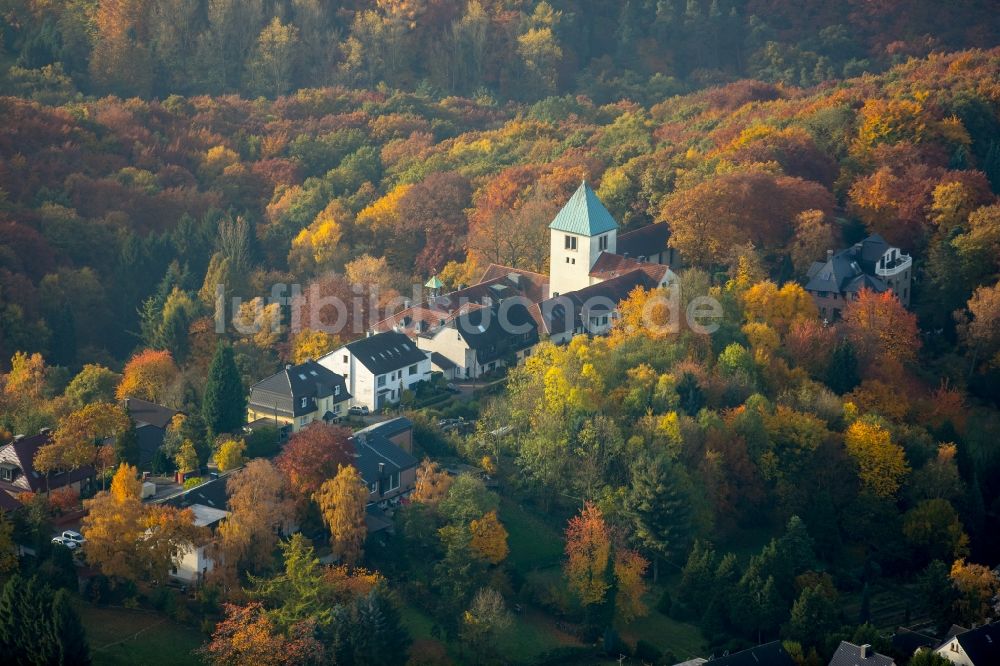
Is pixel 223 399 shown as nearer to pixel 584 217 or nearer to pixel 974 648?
pixel 584 217

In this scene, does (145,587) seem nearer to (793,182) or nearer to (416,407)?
(416,407)

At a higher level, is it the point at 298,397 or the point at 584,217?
the point at 584,217

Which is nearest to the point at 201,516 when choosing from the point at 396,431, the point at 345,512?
the point at 345,512

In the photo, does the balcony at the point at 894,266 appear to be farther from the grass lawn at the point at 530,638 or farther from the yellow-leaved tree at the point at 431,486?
the grass lawn at the point at 530,638

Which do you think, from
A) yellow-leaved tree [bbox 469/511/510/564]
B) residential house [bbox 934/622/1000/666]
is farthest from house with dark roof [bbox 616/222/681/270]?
residential house [bbox 934/622/1000/666]

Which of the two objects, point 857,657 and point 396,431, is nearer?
point 857,657

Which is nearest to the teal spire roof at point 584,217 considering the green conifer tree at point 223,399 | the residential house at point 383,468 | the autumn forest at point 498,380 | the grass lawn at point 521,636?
the autumn forest at point 498,380
